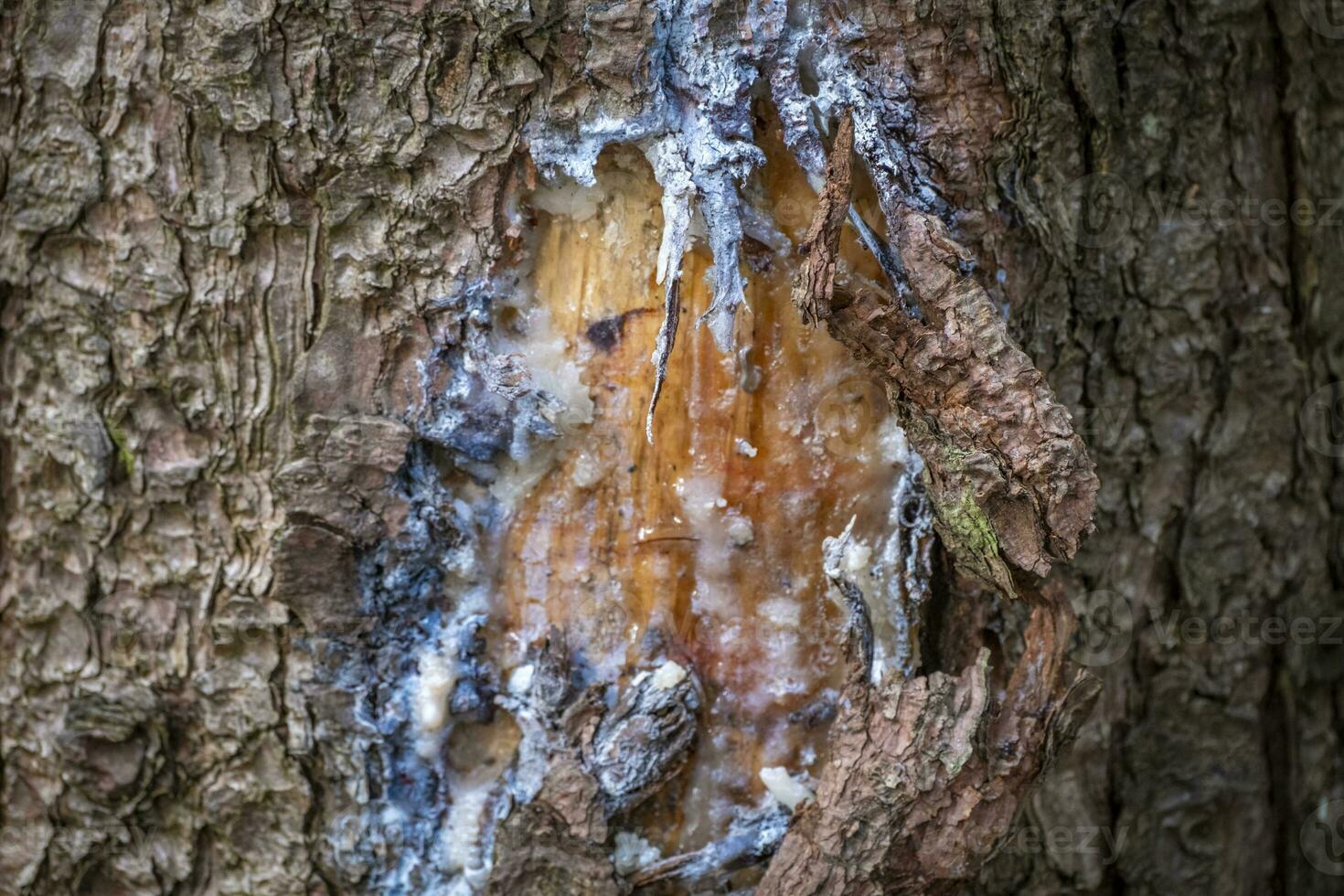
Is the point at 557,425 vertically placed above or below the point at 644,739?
above

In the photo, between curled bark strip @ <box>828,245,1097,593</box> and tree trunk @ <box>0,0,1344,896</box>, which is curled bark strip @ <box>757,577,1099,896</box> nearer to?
tree trunk @ <box>0,0,1344,896</box>

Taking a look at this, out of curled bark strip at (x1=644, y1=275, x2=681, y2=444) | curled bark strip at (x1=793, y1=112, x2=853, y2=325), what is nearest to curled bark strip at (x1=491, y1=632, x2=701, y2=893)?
curled bark strip at (x1=644, y1=275, x2=681, y2=444)

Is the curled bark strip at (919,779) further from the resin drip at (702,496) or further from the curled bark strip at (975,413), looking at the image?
the curled bark strip at (975,413)

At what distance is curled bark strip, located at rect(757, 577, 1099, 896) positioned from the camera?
50.0 inches

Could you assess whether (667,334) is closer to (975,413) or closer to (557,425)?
(557,425)

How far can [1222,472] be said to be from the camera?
1.68 metres

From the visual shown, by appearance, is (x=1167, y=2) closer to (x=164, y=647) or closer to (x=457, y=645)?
(x=457, y=645)

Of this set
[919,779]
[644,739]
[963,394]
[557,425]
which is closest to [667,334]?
[557,425]

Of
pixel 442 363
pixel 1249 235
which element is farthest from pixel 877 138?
pixel 1249 235

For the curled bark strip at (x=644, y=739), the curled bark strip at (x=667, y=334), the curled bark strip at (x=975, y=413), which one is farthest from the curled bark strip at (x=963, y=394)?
the curled bark strip at (x=644, y=739)

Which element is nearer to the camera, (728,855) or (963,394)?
(963,394)

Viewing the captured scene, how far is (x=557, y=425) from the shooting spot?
4.41 ft

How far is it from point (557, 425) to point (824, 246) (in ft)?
1.39

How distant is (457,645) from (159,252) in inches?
26.0
